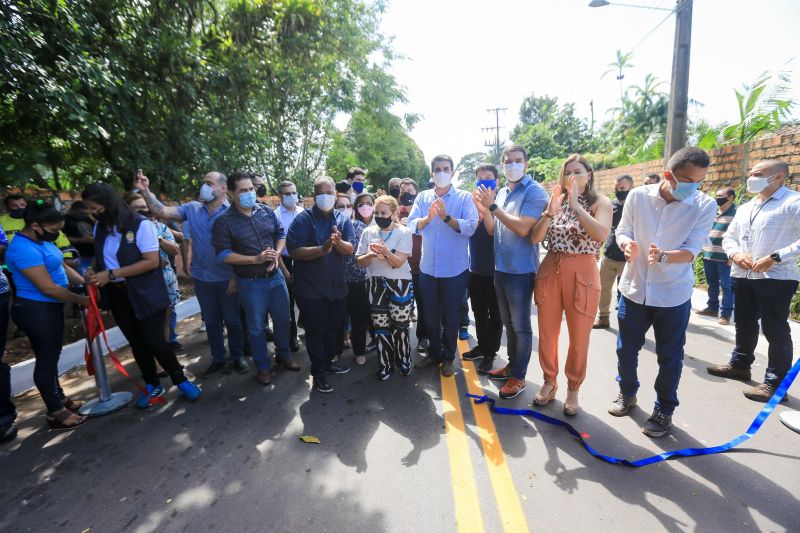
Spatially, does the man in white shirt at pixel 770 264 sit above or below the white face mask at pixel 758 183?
→ below

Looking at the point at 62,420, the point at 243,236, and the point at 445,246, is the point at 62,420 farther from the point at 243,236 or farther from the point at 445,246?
the point at 445,246

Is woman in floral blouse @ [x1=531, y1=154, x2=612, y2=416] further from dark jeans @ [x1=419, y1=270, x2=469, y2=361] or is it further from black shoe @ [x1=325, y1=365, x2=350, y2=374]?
black shoe @ [x1=325, y1=365, x2=350, y2=374]

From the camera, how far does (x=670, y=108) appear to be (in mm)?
7078

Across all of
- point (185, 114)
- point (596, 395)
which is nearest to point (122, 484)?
point (596, 395)

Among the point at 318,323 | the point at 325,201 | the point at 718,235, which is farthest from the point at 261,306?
the point at 718,235

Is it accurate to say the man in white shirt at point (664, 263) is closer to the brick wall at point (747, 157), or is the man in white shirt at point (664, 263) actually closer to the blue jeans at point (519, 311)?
the blue jeans at point (519, 311)

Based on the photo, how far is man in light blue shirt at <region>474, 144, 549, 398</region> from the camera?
10.4ft

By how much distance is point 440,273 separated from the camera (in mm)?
3590

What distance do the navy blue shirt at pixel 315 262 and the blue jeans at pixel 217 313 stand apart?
0.99m

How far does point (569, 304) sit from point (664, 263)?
705 millimetres

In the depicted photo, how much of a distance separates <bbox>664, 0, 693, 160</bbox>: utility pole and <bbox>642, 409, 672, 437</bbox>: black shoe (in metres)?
6.23

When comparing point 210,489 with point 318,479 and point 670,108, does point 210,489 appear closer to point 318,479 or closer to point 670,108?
point 318,479

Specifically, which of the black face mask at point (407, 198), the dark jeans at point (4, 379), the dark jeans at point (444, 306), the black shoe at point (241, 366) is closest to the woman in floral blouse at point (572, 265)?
the dark jeans at point (444, 306)

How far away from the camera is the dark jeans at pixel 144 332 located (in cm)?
331
